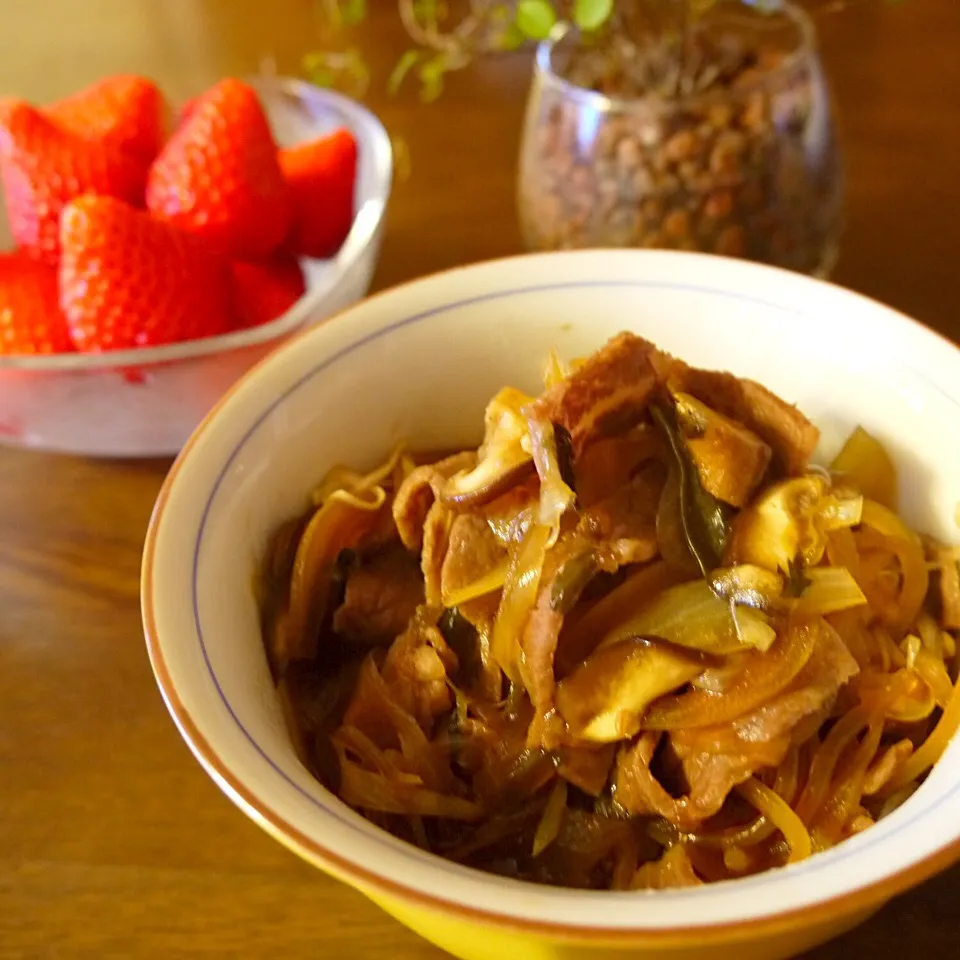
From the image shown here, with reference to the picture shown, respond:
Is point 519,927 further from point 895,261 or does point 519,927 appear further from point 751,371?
point 895,261

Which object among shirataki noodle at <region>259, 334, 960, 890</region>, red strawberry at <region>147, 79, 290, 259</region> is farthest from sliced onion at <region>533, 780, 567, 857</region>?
red strawberry at <region>147, 79, 290, 259</region>

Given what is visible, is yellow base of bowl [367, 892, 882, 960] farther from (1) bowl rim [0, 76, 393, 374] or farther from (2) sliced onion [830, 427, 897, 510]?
(1) bowl rim [0, 76, 393, 374]

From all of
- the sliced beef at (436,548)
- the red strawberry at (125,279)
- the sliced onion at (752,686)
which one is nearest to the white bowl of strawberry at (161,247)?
the red strawberry at (125,279)

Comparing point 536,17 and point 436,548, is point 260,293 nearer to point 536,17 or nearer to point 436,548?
point 536,17

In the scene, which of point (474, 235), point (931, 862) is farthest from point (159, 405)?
point (931, 862)

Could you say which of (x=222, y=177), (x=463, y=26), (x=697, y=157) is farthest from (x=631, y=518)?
(x=463, y=26)

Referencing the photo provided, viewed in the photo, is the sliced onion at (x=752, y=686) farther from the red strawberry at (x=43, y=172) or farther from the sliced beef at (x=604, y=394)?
the red strawberry at (x=43, y=172)
